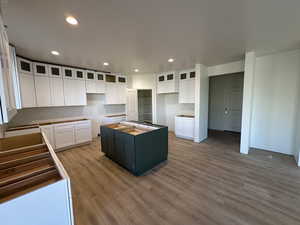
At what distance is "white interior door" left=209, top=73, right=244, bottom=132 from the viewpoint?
18.1 ft

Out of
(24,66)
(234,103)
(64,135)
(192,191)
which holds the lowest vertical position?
(192,191)

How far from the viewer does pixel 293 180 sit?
2.37m

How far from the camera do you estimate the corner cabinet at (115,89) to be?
5145mm

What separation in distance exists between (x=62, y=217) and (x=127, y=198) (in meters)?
1.22

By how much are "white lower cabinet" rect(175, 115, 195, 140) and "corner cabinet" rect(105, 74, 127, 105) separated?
2.55m

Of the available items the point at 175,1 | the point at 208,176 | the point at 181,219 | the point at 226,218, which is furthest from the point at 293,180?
the point at 175,1

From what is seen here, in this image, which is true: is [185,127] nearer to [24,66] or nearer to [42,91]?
[42,91]

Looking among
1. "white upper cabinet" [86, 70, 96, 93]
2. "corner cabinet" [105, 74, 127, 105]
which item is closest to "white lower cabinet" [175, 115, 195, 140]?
"corner cabinet" [105, 74, 127, 105]

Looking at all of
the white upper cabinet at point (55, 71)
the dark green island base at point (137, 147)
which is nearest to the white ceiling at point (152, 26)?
the white upper cabinet at point (55, 71)

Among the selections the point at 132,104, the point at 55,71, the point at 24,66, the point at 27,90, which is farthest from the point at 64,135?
the point at 132,104

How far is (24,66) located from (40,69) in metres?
0.37

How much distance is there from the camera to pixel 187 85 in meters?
4.75

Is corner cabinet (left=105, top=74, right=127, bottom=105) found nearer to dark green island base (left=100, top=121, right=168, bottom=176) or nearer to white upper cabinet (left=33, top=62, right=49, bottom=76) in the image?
white upper cabinet (left=33, top=62, right=49, bottom=76)

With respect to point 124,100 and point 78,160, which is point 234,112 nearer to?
point 124,100
